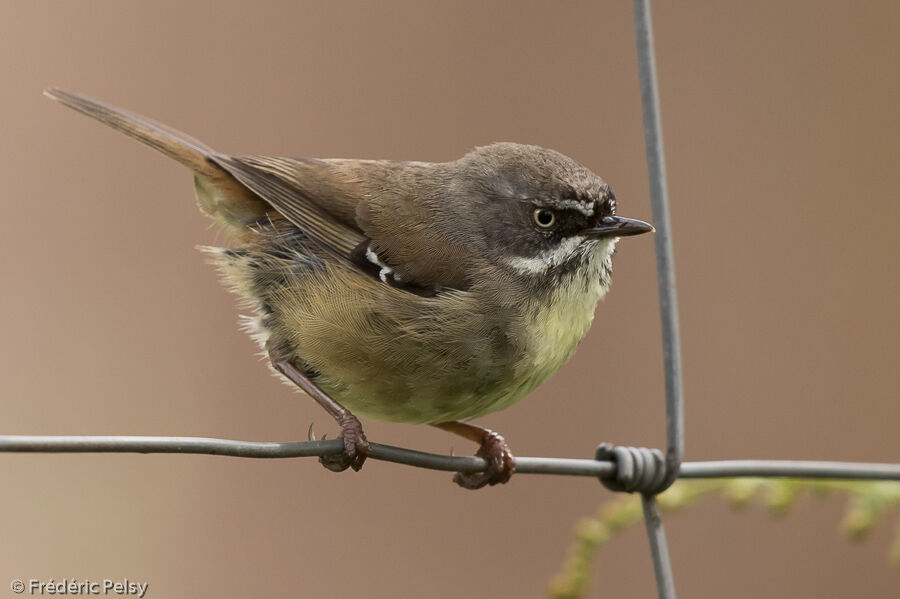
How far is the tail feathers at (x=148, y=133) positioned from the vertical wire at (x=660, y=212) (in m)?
1.79

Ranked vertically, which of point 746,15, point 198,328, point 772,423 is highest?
point 746,15

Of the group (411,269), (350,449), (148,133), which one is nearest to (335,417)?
(350,449)

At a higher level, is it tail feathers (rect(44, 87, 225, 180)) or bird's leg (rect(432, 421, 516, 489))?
tail feathers (rect(44, 87, 225, 180))

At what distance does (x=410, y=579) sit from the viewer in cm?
509

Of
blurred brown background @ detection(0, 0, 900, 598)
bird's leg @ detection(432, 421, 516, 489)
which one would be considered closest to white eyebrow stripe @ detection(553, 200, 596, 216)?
bird's leg @ detection(432, 421, 516, 489)

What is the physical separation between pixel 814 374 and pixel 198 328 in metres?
3.23

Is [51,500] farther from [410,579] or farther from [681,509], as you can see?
[681,509]

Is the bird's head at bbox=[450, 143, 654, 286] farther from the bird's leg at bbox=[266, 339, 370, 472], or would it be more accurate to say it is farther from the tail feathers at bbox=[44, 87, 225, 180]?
the tail feathers at bbox=[44, 87, 225, 180]

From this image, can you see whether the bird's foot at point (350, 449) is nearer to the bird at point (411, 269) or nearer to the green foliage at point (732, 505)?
the bird at point (411, 269)

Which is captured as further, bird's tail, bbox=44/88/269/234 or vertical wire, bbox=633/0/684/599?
bird's tail, bbox=44/88/269/234

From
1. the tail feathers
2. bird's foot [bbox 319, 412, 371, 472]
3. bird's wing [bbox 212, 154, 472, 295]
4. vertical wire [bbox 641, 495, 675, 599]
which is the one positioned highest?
the tail feathers

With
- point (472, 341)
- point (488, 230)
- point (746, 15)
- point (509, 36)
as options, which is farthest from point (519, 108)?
point (472, 341)

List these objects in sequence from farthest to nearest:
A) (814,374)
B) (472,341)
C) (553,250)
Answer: (814,374)
(553,250)
(472,341)

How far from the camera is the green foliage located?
9.13 feet
